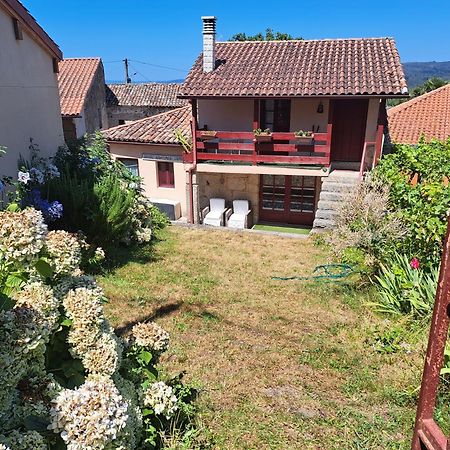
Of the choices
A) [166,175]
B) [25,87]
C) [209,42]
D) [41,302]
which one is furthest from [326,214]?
[41,302]

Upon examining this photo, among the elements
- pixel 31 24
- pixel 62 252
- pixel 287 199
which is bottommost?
pixel 287 199

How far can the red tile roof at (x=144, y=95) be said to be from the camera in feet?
93.3

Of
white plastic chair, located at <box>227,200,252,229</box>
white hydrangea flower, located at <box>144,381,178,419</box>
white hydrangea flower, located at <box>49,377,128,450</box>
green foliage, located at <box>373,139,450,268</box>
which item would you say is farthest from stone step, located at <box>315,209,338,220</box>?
white hydrangea flower, located at <box>49,377,128,450</box>

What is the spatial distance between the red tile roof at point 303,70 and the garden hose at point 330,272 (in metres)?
6.13

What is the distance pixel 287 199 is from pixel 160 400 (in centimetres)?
1252

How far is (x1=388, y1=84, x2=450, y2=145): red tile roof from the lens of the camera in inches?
808

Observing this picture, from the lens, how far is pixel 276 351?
5.40 meters

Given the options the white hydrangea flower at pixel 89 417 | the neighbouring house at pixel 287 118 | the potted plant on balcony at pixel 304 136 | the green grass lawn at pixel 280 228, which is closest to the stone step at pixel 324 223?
the neighbouring house at pixel 287 118

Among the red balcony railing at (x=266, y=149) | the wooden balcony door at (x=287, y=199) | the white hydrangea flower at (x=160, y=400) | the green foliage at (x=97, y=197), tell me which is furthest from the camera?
the wooden balcony door at (x=287, y=199)

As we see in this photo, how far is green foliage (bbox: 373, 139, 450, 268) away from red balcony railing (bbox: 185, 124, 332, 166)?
4.11 m

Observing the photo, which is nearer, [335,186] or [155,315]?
[155,315]

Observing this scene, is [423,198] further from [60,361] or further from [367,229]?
[60,361]

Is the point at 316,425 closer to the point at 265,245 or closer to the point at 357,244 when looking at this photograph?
the point at 357,244

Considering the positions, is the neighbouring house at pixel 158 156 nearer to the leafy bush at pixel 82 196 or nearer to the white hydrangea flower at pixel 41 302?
the leafy bush at pixel 82 196
